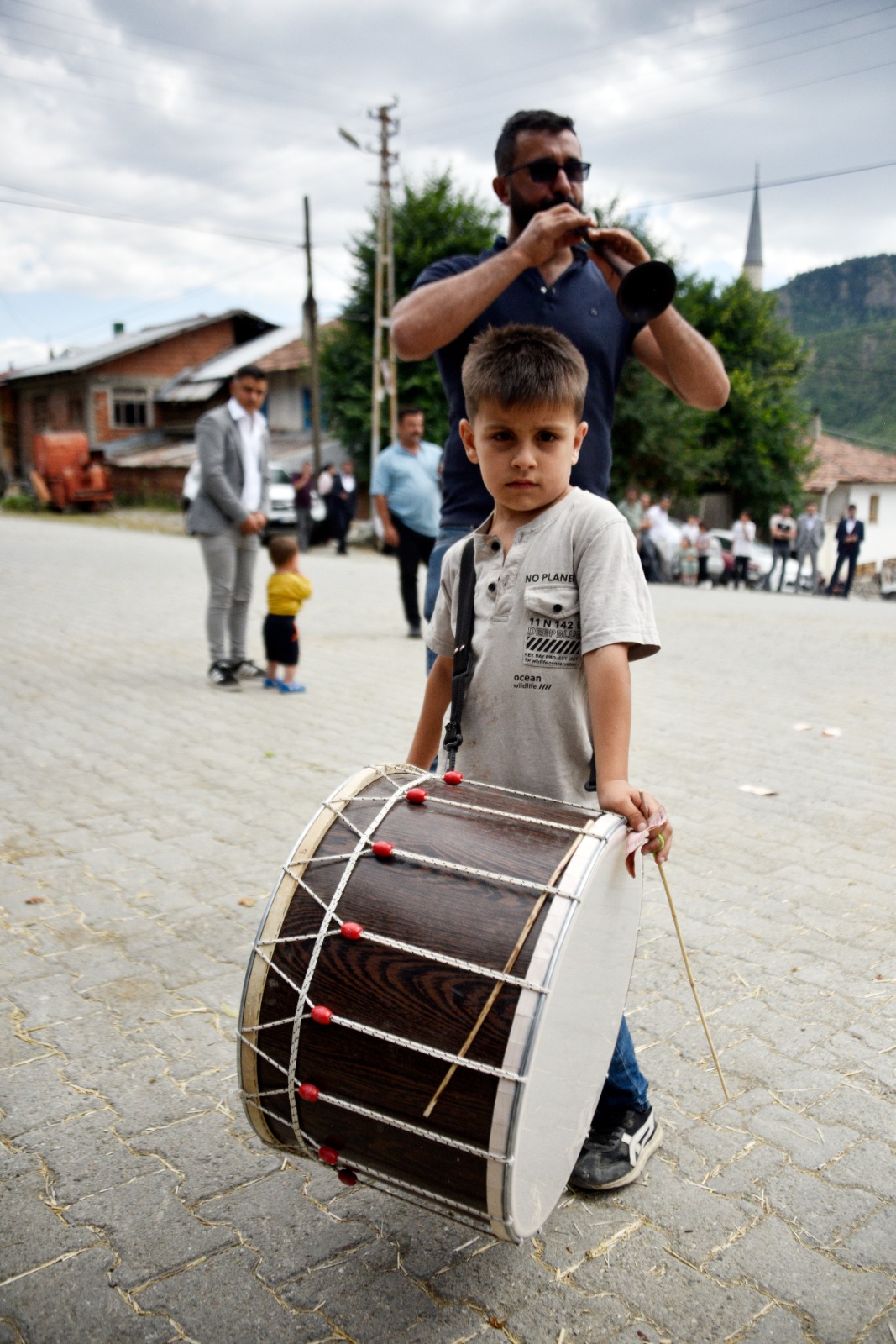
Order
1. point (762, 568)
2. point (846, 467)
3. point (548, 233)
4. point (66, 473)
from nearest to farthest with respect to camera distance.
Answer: point (548, 233)
point (762, 568)
point (66, 473)
point (846, 467)

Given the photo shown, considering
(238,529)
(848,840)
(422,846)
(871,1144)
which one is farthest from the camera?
(238,529)

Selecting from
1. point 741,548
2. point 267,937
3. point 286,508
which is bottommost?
point 741,548

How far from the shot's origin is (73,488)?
3453 cm

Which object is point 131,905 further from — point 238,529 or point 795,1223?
point 238,529

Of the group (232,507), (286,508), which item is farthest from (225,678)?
(286,508)

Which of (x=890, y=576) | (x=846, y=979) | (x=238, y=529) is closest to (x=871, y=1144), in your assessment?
(x=846, y=979)

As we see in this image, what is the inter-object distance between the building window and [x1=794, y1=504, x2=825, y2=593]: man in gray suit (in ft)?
93.3

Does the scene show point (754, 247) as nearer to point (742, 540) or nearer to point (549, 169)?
point (742, 540)

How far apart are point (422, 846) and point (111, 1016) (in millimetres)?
1562

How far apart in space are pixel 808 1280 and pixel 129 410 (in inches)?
1723

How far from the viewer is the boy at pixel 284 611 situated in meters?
7.29

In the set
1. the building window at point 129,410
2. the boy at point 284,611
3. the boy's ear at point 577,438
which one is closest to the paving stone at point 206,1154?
the boy's ear at point 577,438

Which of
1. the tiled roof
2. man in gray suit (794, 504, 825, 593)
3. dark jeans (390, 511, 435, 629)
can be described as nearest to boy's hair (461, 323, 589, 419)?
dark jeans (390, 511, 435, 629)

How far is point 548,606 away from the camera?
210cm
